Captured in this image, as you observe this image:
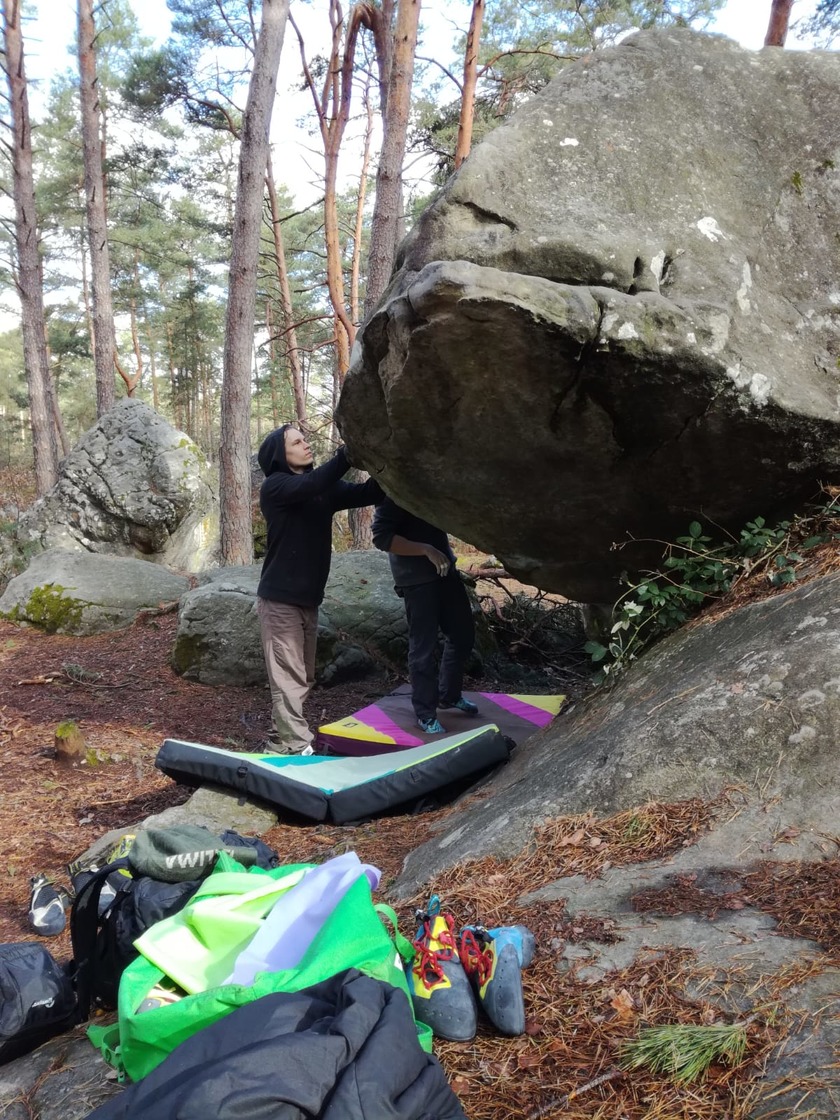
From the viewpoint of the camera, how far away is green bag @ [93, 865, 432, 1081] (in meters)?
1.79

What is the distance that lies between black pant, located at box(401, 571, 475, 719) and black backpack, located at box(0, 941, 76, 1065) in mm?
2971

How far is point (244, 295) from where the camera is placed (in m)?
9.72

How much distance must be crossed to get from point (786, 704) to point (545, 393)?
1666mm

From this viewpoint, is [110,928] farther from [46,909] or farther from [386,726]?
[386,726]

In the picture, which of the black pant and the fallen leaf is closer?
the fallen leaf

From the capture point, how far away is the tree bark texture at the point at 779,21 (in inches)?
284

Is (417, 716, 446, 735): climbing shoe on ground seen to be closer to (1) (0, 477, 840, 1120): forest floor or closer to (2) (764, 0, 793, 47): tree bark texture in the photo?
(1) (0, 477, 840, 1120): forest floor

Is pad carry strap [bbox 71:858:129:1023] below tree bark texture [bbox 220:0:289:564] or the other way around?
below

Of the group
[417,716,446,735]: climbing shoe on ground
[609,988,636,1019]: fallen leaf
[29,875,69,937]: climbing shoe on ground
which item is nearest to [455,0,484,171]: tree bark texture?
[417,716,446,735]: climbing shoe on ground

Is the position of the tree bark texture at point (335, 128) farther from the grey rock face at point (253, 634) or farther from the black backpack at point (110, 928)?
the black backpack at point (110, 928)

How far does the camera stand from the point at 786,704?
2.78 meters

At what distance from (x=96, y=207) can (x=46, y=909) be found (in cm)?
1429

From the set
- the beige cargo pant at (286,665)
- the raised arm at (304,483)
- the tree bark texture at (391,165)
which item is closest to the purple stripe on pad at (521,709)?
the beige cargo pant at (286,665)

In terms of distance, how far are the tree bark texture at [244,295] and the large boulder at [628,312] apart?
563 centimetres
